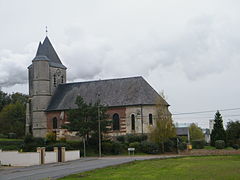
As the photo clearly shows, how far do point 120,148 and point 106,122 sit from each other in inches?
161

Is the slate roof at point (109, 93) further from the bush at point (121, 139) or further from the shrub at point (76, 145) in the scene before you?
the shrub at point (76, 145)

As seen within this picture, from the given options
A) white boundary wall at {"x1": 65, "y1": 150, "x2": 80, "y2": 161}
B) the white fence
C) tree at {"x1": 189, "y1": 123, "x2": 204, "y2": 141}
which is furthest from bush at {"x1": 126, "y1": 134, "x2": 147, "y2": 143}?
tree at {"x1": 189, "y1": 123, "x2": 204, "y2": 141}

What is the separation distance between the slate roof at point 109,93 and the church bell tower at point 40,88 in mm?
1342

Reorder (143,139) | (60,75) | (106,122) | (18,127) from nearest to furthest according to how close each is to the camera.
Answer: (106,122), (143,139), (60,75), (18,127)

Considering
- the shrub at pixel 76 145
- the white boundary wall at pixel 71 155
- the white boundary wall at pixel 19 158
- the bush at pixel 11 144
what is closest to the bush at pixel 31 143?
the bush at pixel 11 144

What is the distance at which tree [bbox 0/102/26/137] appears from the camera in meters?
76.3

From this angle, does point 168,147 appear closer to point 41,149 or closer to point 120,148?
point 120,148

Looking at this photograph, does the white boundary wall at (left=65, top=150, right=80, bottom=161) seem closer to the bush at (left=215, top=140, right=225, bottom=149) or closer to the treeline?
the bush at (left=215, top=140, right=225, bottom=149)

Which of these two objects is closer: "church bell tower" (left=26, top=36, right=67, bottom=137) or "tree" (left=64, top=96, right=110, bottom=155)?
"tree" (left=64, top=96, right=110, bottom=155)

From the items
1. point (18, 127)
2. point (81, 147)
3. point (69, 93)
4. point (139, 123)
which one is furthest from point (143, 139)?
point (18, 127)

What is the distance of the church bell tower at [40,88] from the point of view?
66.0 meters

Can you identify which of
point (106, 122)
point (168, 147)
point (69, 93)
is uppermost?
point (69, 93)

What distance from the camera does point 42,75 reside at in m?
66.4

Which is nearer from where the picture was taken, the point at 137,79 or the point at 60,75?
the point at 137,79
